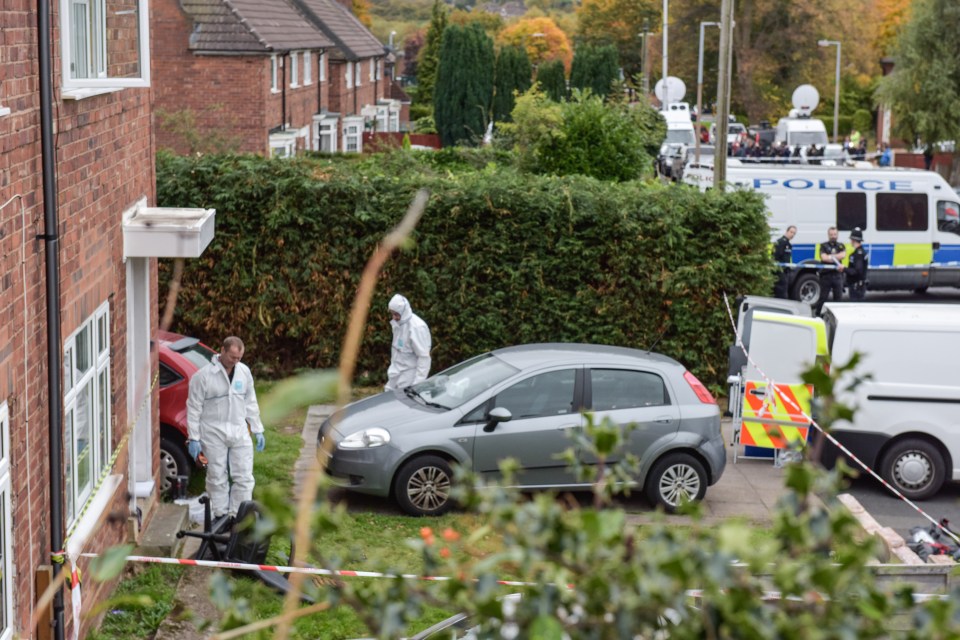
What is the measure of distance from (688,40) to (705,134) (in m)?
16.4

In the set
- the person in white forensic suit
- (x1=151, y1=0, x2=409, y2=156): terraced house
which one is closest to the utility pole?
the person in white forensic suit

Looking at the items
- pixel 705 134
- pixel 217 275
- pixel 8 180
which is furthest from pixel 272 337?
pixel 705 134

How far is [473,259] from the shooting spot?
1619cm

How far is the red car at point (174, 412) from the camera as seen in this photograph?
11.6 m

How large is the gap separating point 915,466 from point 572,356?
139 inches

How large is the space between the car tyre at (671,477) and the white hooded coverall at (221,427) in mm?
3638

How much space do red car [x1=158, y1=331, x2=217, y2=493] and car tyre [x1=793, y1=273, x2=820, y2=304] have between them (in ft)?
44.0

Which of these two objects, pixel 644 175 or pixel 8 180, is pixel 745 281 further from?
pixel 8 180

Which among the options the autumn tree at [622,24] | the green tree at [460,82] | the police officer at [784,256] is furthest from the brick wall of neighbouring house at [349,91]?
the autumn tree at [622,24]

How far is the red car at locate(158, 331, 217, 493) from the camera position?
11.6 meters

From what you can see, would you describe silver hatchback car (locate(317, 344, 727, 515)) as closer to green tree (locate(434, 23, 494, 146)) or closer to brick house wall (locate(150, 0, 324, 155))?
brick house wall (locate(150, 0, 324, 155))

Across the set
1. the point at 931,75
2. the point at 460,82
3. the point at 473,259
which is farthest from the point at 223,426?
the point at 460,82

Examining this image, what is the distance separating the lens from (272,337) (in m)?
16.5

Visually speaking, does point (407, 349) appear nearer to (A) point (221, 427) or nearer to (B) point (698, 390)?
(B) point (698, 390)
